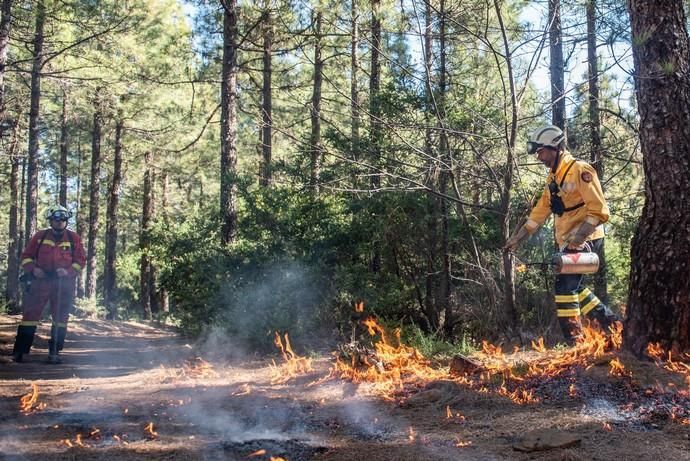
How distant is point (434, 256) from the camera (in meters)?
10.8

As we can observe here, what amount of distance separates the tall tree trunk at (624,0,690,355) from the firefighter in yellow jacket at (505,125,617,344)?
1.63ft

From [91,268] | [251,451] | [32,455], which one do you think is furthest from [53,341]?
[91,268]

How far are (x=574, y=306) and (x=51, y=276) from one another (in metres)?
6.73

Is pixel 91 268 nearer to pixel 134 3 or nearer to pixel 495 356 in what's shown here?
pixel 134 3

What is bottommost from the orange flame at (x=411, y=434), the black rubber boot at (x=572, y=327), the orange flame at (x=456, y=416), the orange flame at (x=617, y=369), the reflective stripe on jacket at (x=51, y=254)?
the orange flame at (x=411, y=434)

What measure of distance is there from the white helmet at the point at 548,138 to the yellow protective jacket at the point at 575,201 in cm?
16

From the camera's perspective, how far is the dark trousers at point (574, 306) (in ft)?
18.7

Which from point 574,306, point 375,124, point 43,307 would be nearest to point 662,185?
point 574,306

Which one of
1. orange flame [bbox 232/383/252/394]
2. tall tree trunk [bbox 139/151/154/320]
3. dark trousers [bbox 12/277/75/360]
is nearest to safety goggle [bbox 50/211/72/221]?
dark trousers [bbox 12/277/75/360]

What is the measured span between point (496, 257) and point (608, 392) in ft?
18.3

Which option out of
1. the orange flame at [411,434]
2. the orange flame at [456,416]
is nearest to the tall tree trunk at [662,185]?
the orange flame at [456,416]

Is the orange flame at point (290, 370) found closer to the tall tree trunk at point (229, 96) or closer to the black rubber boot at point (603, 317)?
the black rubber boot at point (603, 317)

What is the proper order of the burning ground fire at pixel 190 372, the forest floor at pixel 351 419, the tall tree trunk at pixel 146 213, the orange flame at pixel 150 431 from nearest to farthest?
the forest floor at pixel 351 419, the orange flame at pixel 150 431, the burning ground fire at pixel 190 372, the tall tree trunk at pixel 146 213

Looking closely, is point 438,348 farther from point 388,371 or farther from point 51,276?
point 51,276
